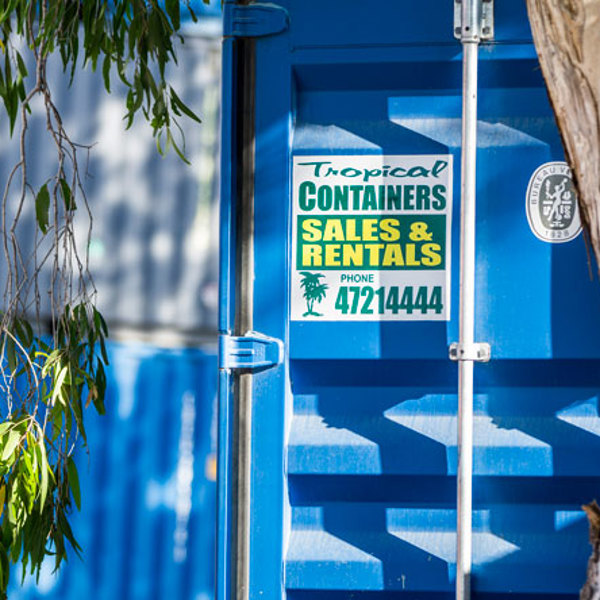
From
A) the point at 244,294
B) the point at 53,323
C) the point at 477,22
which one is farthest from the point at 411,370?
the point at 53,323

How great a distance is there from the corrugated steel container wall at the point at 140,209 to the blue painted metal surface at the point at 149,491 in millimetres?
210

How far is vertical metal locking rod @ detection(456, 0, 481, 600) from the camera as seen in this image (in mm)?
2273

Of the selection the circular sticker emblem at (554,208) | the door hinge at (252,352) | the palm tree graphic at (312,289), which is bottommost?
the door hinge at (252,352)

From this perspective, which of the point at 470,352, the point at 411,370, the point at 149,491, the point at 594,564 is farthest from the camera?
the point at 149,491

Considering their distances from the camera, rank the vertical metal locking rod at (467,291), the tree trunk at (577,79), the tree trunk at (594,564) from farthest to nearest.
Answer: the vertical metal locking rod at (467,291), the tree trunk at (594,564), the tree trunk at (577,79)

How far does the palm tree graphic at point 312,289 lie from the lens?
244 cm

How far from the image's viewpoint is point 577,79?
1780mm

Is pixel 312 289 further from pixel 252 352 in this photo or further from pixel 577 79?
pixel 577 79

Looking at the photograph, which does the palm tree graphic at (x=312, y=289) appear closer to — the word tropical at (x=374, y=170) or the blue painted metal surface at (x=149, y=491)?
the word tropical at (x=374, y=170)

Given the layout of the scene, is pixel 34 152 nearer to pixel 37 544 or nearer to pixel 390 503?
pixel 37 544

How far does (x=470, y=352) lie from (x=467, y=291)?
0.47 feet

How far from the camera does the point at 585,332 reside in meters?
2.34

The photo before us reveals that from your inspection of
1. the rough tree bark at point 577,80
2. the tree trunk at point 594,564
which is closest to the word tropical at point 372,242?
the rough tree bark at point 577,80

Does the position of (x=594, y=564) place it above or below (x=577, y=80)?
below
